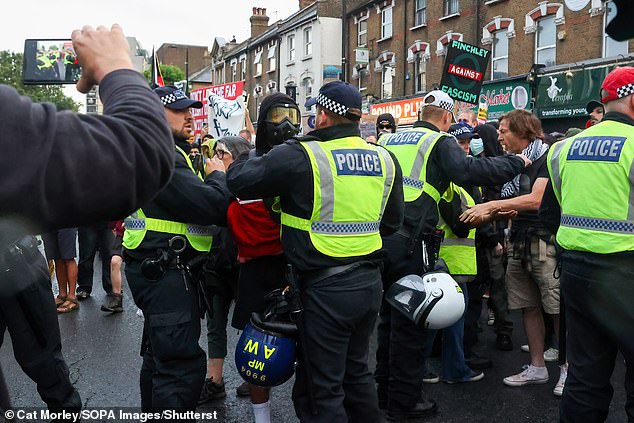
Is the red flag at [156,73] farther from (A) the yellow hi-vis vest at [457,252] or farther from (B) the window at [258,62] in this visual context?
(B) the window at [258,62]

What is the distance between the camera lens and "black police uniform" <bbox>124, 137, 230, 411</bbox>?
11.0 ft

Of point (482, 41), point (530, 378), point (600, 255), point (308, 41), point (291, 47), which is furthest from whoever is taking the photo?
point (291, 47)

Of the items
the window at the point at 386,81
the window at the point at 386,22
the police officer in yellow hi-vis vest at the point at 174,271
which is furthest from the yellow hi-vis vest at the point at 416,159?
the window at the point at 386,22

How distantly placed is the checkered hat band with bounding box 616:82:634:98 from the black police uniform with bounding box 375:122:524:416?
103 cm

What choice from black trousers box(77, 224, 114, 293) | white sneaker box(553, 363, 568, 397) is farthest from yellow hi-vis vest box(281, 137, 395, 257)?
black trousers box(77, 224, 114, 293)

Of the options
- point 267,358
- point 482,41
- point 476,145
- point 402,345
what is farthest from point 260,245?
point 482,41

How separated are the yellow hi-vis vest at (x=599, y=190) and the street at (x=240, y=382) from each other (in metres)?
1.67

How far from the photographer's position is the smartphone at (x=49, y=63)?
1.96 meters

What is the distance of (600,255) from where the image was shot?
3.12m

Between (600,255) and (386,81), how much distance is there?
2307cm

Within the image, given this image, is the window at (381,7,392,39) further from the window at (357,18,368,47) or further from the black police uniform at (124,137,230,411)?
the black police uniform at (124,137,230,411)

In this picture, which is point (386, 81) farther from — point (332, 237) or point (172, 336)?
point (172, 336)

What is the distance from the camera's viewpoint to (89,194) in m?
1.22

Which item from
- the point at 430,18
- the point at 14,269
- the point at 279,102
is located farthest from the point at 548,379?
the point at 430,18
